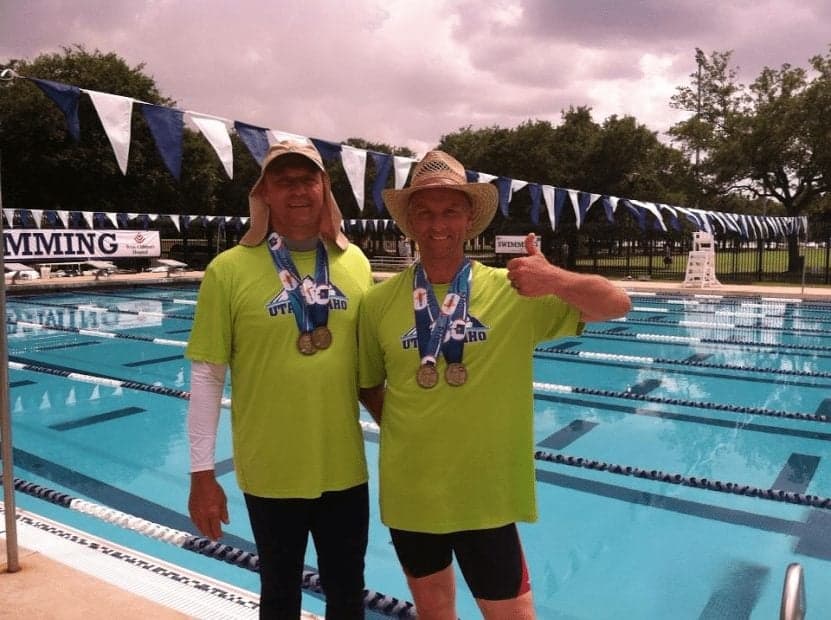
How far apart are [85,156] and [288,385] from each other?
27.2 meters

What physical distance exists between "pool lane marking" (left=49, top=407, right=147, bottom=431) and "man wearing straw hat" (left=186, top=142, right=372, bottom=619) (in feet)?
16.6

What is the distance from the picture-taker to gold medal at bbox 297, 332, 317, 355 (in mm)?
1788

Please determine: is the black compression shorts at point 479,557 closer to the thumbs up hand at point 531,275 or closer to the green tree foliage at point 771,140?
the thumbs up hand at point 531,275

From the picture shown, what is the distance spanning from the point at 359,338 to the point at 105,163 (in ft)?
90.0

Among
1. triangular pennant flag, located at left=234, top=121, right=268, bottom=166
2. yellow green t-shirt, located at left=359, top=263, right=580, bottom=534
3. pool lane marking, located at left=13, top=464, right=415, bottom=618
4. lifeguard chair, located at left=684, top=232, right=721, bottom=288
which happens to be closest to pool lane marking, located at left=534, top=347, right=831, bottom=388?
triangular pennant flag, located at left=234, top=121, right=268, bottom=166

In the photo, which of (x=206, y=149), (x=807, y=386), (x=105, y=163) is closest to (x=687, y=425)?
(x=807, y=386)

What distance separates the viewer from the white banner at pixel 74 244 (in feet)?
50.3

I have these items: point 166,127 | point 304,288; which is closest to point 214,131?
point 166,127

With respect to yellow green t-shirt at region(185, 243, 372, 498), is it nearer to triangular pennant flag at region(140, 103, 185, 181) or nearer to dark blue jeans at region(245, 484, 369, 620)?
dark blue jeans at region(245, 484, 369, 620)

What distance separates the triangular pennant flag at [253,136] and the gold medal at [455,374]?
3800mm

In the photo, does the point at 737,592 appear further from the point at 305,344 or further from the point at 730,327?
the point at 730,327

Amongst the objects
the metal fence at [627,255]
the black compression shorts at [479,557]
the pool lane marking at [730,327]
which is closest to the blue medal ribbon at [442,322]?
the black compression shorts at [479,557]

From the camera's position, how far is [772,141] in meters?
22.2

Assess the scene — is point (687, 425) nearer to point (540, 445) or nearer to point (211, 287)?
point (540, 445)
